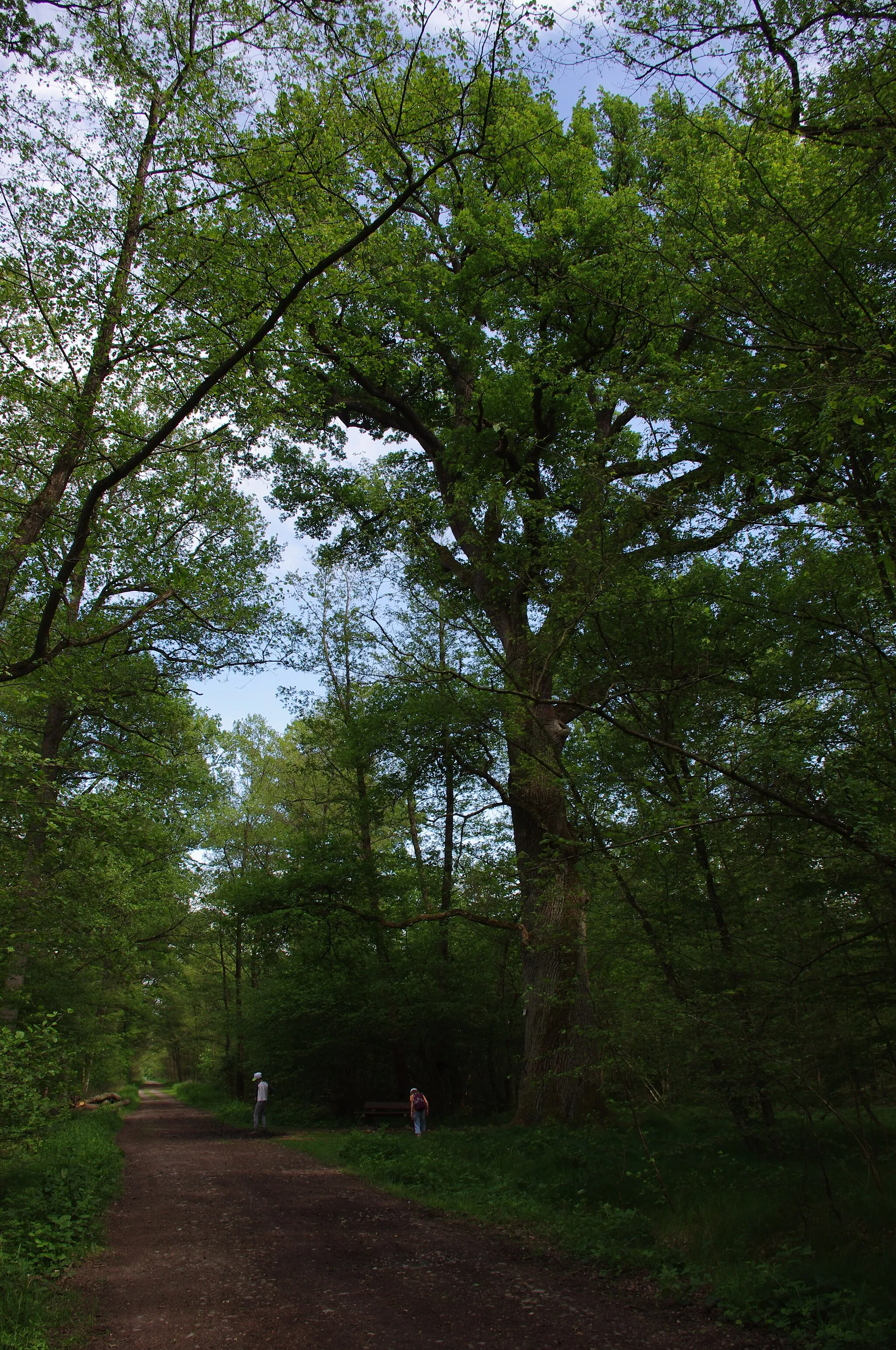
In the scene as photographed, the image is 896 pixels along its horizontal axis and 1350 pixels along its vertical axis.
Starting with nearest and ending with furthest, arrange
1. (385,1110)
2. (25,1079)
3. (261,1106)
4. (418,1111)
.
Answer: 1. (25,1079)
2. (418,1111)
3. (261,1106)
4. (385,1110)

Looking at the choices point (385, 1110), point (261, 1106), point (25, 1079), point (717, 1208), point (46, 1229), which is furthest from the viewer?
point (385, 1110)

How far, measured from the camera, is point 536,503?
33.2 feet

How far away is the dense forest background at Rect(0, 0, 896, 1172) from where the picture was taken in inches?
174

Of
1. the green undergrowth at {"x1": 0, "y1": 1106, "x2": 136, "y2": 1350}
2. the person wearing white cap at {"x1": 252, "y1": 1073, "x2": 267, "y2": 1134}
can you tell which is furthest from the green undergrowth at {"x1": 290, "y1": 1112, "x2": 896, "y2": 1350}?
the person wearing white cap at {"x1": 252, "y1": 1073, "x2": 267, "y2": 1134}

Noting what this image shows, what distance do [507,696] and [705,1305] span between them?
575cm

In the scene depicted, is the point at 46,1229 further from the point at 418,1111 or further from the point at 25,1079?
the point at 418,1111

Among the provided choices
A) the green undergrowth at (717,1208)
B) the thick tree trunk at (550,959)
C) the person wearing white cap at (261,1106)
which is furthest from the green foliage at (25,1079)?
the person wearing white cap at (261,1106)

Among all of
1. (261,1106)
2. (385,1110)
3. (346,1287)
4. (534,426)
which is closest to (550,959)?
(346,1287)

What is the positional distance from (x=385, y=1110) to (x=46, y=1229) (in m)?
11.9

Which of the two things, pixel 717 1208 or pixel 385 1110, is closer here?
pixel 717 1208

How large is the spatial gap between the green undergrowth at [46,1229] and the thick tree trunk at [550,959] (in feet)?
14.6

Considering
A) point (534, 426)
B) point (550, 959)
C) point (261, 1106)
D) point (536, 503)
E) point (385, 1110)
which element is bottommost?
point (385, 1110)

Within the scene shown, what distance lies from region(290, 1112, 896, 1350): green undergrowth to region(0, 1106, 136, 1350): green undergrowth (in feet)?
10.8

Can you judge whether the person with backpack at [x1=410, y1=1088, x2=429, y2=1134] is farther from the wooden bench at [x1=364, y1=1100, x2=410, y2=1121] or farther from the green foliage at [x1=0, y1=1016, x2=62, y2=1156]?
the green foliage at [x1=0, y1=1016, x2=62, y2=1156]
